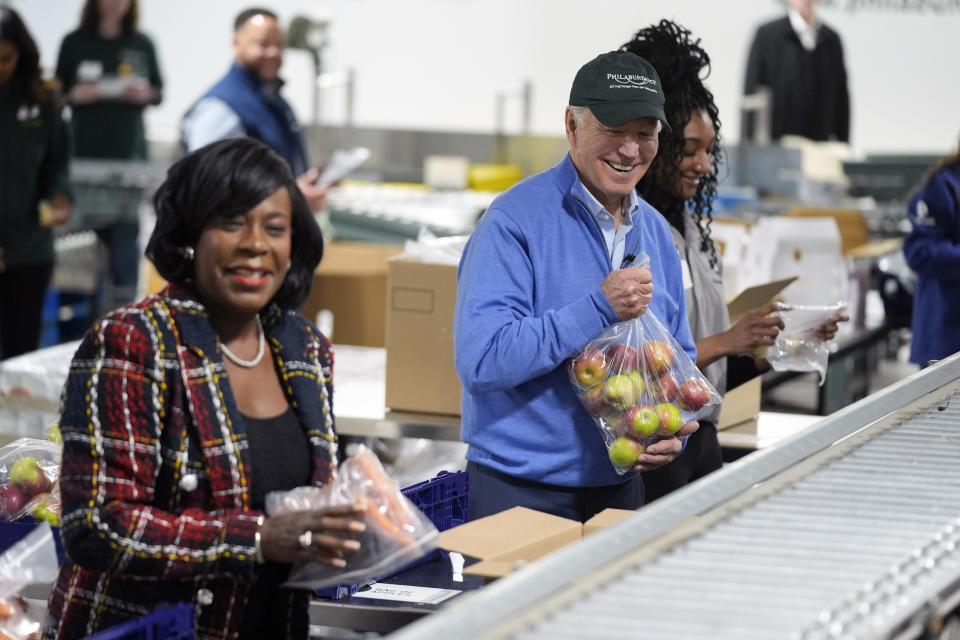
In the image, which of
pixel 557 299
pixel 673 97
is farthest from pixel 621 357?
pixel 673 97

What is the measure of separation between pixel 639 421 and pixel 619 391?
0.07 m

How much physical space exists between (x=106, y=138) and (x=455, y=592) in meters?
5.59

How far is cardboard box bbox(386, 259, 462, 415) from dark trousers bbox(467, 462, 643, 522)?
958 mm

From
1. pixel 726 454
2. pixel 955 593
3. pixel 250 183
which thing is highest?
pixel 250 183

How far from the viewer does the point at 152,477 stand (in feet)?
6.15

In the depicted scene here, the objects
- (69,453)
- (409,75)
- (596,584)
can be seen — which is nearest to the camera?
(596,584)

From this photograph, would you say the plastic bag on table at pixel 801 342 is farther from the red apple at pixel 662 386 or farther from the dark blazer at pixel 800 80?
the dark blazer at pixel 800 80

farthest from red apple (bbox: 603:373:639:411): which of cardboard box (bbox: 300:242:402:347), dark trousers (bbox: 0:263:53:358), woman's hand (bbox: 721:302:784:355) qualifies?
dark trousers (bbox: 0:263:53:358)

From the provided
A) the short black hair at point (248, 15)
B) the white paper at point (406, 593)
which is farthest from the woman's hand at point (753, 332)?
the short black hair at point (248, 15)

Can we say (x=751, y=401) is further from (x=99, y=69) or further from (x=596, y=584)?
(x=99, y=69)

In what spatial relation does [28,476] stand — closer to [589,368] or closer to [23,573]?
[23,573]

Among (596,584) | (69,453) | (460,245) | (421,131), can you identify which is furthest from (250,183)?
(421,131)

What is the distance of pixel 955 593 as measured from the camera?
155 centimetres

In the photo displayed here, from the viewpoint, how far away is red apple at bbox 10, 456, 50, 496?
2.55 m
